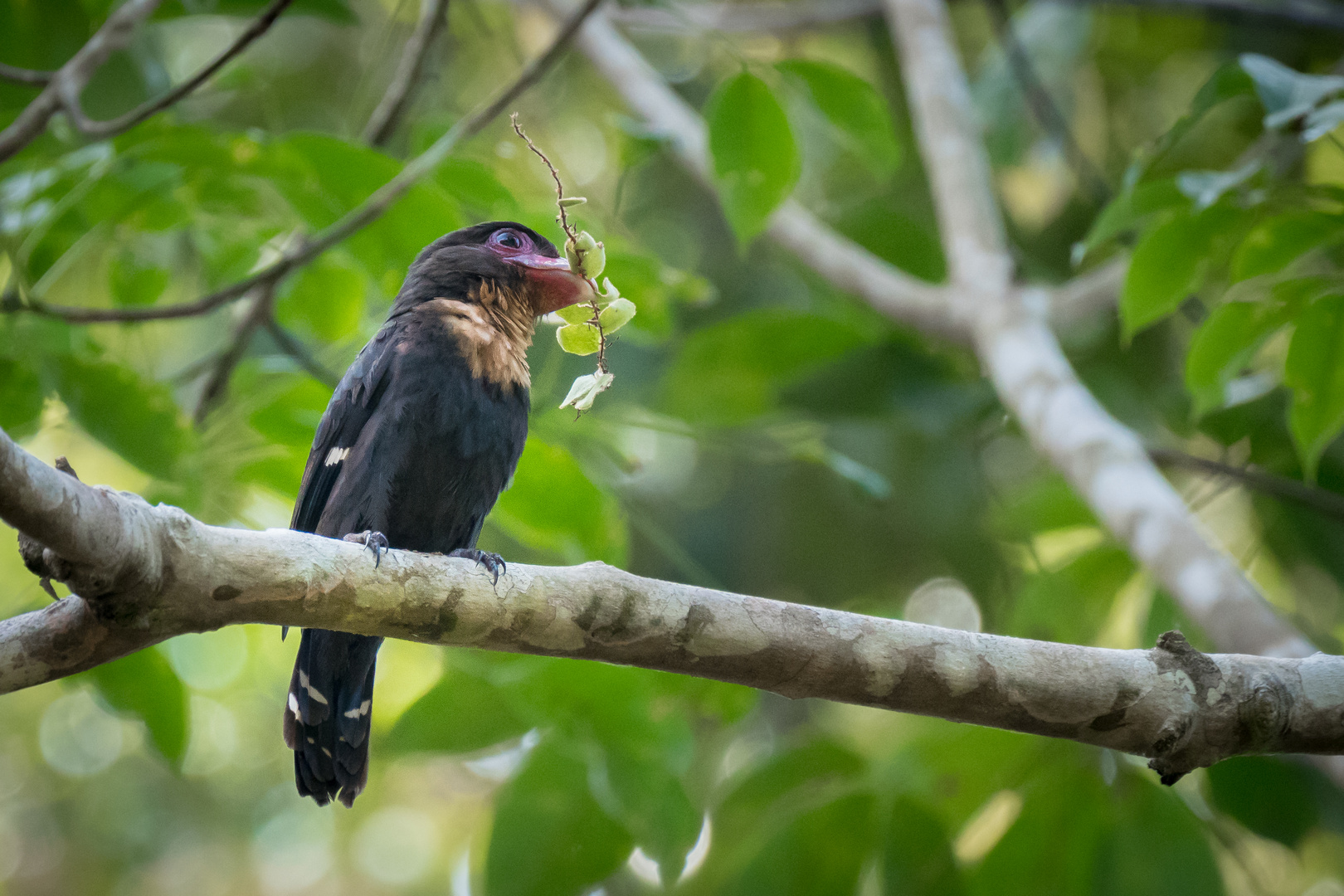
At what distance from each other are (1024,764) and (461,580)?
7.01 feet

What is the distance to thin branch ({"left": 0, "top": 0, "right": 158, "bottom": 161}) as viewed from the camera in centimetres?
295

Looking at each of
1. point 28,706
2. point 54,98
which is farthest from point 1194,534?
point 28,706

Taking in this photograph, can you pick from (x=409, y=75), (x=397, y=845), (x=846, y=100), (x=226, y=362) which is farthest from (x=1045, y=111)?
(x=397, y=845)

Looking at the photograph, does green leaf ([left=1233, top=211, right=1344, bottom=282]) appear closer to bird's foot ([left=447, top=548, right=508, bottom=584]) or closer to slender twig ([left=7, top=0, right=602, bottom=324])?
bird's foot ([left=447, top=548, right=508, bottom=584])

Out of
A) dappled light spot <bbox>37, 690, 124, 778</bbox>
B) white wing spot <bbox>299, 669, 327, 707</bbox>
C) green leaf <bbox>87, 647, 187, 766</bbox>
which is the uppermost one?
green leaf <bbox>87, 647, 187, 766</bbox>

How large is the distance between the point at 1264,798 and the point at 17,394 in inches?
151

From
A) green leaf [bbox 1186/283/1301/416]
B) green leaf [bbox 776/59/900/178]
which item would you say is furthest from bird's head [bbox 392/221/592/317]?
green leaf [bbox 1186/283/1301/416]

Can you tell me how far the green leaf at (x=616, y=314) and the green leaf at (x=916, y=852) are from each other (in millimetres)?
1777

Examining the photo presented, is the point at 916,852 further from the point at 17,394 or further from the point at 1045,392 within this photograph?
the point at 17,394

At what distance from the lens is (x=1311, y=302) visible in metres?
2.55

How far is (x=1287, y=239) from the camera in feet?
8.43

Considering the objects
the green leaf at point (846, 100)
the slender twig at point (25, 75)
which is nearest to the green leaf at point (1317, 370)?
the green leaf at point (846, 100)

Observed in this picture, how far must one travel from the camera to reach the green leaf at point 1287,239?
2.54 metres

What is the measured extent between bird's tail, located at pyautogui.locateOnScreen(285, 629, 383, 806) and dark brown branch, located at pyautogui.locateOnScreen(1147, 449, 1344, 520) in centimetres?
292
